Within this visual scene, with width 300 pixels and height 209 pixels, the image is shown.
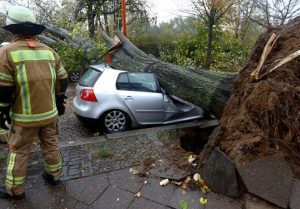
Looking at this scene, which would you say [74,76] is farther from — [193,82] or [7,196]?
[7,196]

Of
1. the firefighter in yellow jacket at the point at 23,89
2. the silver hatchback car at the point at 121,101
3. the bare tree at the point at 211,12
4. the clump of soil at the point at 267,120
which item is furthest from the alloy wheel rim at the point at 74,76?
the clump of soil at the point at 267,120

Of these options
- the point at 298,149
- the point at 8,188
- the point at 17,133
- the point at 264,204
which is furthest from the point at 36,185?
the point at 298,149

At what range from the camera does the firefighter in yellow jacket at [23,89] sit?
309 centimetres

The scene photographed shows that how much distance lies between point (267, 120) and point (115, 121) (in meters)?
3.64

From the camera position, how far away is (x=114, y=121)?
21.6ft

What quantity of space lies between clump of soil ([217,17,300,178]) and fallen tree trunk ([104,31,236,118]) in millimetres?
1439

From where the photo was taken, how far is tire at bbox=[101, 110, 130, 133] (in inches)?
256

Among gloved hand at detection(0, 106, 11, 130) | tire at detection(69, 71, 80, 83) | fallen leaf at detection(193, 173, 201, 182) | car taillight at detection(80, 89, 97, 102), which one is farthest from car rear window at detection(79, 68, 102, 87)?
tire at detection(69, 71, 80, 83)

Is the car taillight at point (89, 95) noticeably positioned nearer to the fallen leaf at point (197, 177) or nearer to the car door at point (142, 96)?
the car door at point (142, 96)

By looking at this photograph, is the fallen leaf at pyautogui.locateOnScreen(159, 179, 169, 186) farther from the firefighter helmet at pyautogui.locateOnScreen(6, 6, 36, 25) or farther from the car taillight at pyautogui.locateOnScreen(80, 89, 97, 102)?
the car taillight at pyautogui.locateOnScreen(80, 89, 97, 102)

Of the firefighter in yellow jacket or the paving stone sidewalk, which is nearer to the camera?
the firefighter in yellow jacket

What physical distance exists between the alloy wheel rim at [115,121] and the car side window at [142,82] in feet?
2.00

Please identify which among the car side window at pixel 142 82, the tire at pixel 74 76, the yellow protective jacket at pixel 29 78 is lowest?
the tire at pixel 74 76

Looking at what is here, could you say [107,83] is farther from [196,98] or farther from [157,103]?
[196,98]
